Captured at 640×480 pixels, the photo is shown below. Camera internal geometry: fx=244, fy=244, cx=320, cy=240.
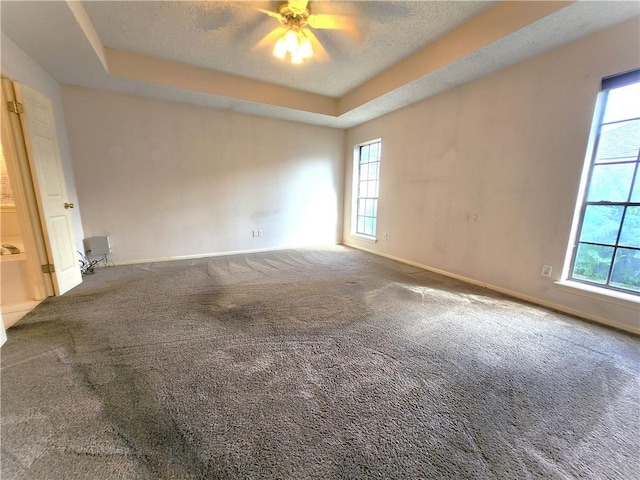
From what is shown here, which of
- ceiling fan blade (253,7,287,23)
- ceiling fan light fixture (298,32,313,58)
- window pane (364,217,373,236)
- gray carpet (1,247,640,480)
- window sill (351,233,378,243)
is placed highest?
ceiling fan blade (253,7,287,23)

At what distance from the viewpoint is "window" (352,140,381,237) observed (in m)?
4.70

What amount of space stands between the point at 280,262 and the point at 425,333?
2535mm

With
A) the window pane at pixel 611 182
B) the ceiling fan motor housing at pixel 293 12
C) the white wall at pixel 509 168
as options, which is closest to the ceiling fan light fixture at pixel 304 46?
the ceiling fan motor housing at pixel 293 12

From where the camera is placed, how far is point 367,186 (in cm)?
496

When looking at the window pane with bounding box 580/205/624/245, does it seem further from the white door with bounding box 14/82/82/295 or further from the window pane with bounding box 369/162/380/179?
the white door with bounding box 14/82/82/295

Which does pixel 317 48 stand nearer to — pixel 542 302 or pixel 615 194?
pixel 615 194

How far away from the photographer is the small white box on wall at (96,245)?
3.49m

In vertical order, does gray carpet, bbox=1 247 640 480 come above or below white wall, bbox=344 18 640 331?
below

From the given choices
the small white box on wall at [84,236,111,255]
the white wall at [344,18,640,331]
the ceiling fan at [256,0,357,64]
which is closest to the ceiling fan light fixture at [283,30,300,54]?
the ceiling fan at [256,0,357,64]

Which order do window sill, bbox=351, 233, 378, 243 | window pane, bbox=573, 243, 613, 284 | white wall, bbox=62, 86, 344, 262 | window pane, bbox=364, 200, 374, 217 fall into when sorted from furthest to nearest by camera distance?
window pane, bbox=364, 200, 374, 217 < window sill, bbox=351, 233, 378, 243 < white wall, bbox=62, 86, 344, 262 < window pane, bbox=573, 243, 613, 284

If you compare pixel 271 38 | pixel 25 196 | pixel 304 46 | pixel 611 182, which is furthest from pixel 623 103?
pixel 25 196

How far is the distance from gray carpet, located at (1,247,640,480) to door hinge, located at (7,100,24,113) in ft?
5.97

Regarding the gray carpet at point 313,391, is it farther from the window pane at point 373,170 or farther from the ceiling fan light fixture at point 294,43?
the window pane at point 373,170

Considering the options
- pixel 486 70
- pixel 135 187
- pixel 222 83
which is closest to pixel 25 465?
pixel 135 187
